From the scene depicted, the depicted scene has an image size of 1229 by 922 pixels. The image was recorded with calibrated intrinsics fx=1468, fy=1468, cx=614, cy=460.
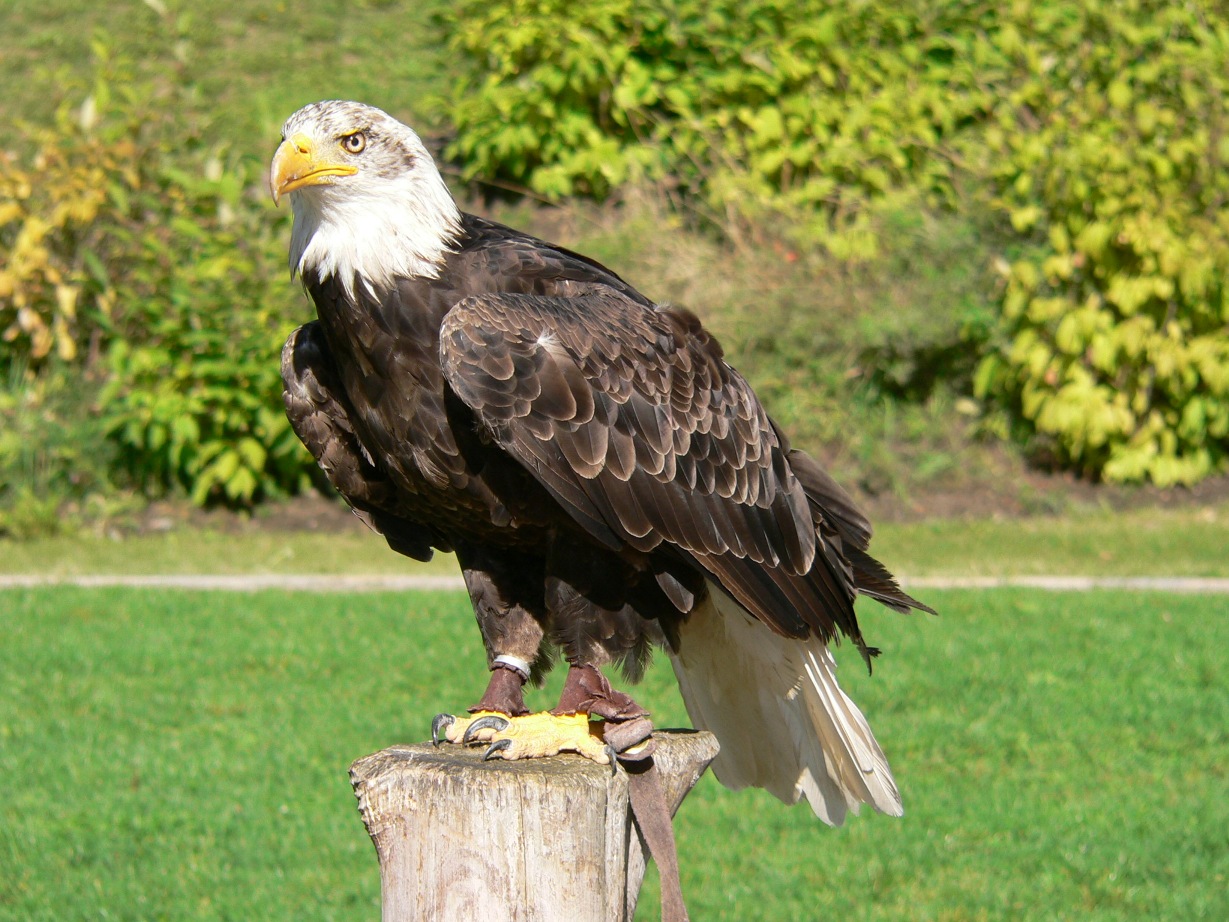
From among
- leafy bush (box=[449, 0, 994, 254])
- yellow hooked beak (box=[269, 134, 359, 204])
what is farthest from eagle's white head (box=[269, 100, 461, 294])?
leafy bush (box=[449, 0, 994, 254])

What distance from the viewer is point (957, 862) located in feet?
16.3

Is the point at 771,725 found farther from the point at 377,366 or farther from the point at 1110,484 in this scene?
the point at 1110,484

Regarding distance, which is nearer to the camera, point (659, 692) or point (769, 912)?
point (769, 912)

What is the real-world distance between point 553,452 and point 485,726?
662mm

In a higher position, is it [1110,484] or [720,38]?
[720,38]

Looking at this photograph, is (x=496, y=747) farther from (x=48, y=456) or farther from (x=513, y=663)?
(x=48, y=456)

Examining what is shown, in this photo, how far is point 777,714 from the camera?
398 cm

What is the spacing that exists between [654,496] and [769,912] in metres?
1.87

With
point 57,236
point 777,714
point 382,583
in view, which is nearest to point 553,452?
point 777,714

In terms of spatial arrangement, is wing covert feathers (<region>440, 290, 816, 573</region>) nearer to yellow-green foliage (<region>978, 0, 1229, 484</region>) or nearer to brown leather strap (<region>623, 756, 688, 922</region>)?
brown leather strap (<region>623, 756, 688, 922</region>)

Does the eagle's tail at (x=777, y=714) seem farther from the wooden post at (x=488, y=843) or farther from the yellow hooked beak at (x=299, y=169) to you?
the yellow hooked beak at (x=299, y=169)

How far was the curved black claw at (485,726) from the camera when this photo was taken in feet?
11.0

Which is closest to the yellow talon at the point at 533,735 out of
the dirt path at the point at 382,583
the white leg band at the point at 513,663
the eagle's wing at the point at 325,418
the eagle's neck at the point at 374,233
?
the white leg band at the point at 513,663

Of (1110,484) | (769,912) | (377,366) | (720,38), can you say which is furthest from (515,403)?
(720,38)
